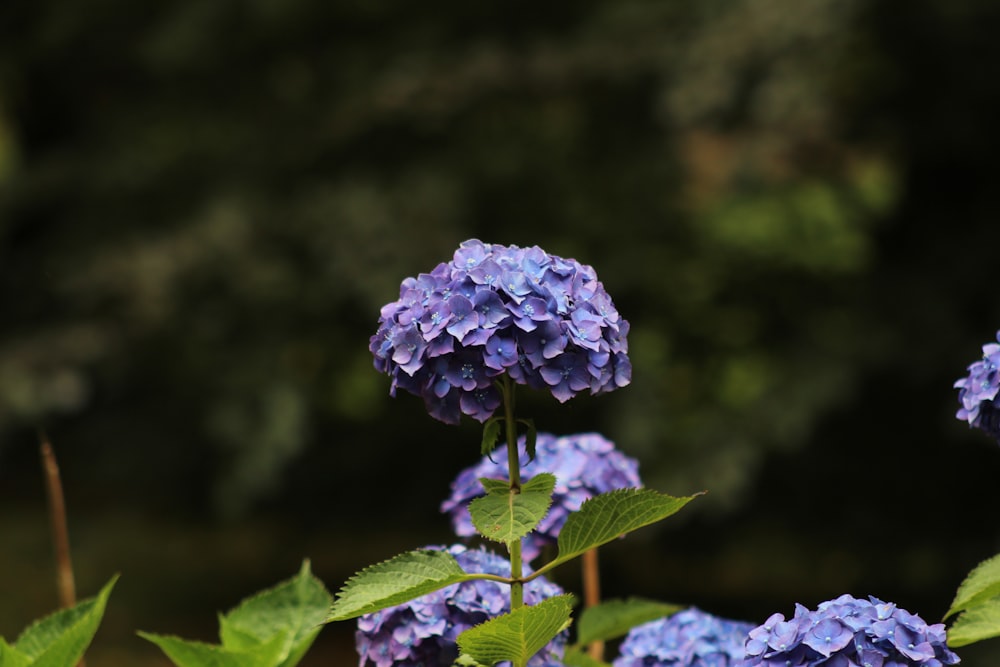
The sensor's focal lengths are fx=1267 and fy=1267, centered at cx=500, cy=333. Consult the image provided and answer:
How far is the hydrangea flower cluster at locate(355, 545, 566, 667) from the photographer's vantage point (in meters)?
1.58

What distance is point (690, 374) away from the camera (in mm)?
7609

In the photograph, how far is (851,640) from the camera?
134 cm

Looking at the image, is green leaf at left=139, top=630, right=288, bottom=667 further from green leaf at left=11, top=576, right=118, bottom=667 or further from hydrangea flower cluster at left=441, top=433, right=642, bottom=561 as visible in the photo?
hydrangea flower cluster at left=441, top=433, right=642, bottom=561

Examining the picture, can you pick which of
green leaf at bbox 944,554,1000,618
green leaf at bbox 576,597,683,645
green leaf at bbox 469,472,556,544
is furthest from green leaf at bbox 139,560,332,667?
green leaf at bbox 944,554,1000,618

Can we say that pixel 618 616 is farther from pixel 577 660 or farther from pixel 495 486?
pixel 495 486

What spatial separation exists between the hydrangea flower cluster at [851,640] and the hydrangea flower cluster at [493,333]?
13.0 inches

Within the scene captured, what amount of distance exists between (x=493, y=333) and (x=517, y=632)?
334mm

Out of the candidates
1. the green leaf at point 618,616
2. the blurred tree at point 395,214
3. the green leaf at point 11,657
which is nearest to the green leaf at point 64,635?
the green leaf at point 11,657

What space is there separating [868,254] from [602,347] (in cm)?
591

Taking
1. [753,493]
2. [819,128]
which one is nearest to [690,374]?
[753,493]

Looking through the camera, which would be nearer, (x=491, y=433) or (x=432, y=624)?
(x=491, y=433)

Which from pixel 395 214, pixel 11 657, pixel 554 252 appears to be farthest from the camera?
pixel 554 252

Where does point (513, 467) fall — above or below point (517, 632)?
above

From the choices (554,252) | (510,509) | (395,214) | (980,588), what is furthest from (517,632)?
(554,252)
